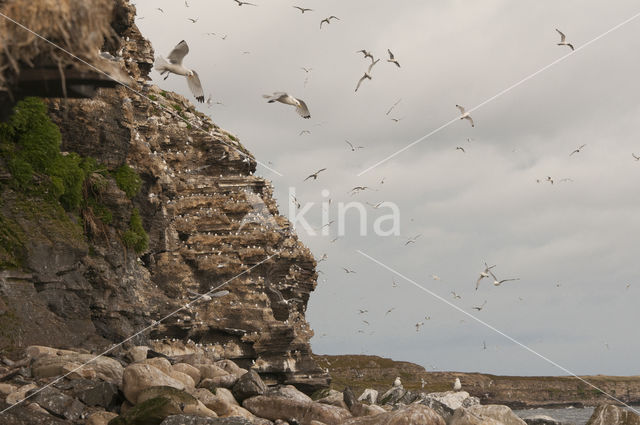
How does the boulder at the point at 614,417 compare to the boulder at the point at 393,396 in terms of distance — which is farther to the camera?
the boulder at the point at 393,396

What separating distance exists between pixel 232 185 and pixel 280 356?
30.2ft

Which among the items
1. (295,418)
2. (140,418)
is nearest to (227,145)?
(295,418)

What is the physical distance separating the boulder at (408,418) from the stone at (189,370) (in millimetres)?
5010

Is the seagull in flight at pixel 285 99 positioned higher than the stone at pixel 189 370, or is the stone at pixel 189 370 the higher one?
the seagull in flight at pixel 285 99

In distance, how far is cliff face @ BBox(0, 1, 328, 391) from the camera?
23.6m

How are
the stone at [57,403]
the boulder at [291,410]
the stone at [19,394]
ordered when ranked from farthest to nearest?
the boulder at [291,410] → the stone at [57,403] → the stone at [19,394]

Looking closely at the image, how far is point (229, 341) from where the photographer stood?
36375 millimetres

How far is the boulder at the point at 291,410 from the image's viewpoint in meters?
19.8

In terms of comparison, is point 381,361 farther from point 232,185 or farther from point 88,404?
point 88,404

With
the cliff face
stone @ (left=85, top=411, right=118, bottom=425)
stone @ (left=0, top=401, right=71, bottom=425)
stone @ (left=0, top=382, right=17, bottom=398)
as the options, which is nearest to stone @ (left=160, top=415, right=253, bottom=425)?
stone @ (left=85, top=411, right=118, bottom=425)

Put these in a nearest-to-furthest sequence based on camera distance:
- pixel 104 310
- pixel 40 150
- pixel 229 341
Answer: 1. pixel 40 150
2. pixel 104 310
3. pixel 229 341

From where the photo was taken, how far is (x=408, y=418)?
17.9 meters

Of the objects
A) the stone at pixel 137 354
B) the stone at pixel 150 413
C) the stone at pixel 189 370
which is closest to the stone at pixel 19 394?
the stone at pixel 150 413

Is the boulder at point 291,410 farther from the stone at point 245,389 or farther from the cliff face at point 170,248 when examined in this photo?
the cliff face at point 170,248
